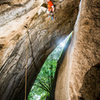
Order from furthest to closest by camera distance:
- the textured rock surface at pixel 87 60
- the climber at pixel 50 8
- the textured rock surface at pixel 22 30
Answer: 1. the climber at pixel 50 8
2. the textured rock surface at pixel 22 30
3. the textured rock surface at pixel 87 60

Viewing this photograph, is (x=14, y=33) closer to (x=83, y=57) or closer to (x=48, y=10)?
(x=48, y=10)

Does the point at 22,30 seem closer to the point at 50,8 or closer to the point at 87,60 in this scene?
the point at 50,8

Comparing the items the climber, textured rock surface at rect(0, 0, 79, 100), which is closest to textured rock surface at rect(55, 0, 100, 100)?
the climber

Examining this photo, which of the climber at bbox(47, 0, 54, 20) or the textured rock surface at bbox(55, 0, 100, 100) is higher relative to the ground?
the climber at bbox(47, 0, 54, 20)

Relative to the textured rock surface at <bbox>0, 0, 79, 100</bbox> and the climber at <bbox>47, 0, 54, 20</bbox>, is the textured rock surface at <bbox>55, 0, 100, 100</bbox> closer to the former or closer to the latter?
the climber at <bbox>47, 0, 54, 20</bbox>

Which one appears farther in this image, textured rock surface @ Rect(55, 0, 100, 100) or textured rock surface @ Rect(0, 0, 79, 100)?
textured rock surface @ Rect(0, 0, 79, 100)

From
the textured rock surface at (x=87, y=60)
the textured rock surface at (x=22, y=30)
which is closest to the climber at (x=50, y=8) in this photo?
the textured rock surface at (x=22, y=30)

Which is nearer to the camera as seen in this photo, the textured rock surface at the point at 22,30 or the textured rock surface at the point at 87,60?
the textured rock surface at the point at 87,60

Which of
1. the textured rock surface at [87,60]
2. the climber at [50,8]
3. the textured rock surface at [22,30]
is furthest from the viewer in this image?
the climber at [50,8]

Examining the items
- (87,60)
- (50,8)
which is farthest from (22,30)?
(87,60)

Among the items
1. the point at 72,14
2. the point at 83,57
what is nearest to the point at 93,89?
the point at 83,57

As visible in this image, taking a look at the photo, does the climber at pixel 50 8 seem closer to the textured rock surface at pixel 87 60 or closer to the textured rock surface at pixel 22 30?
the textured rock surface at pixel 22 30

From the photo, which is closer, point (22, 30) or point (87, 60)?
point (87, 60)

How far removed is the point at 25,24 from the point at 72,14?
10.6ft
